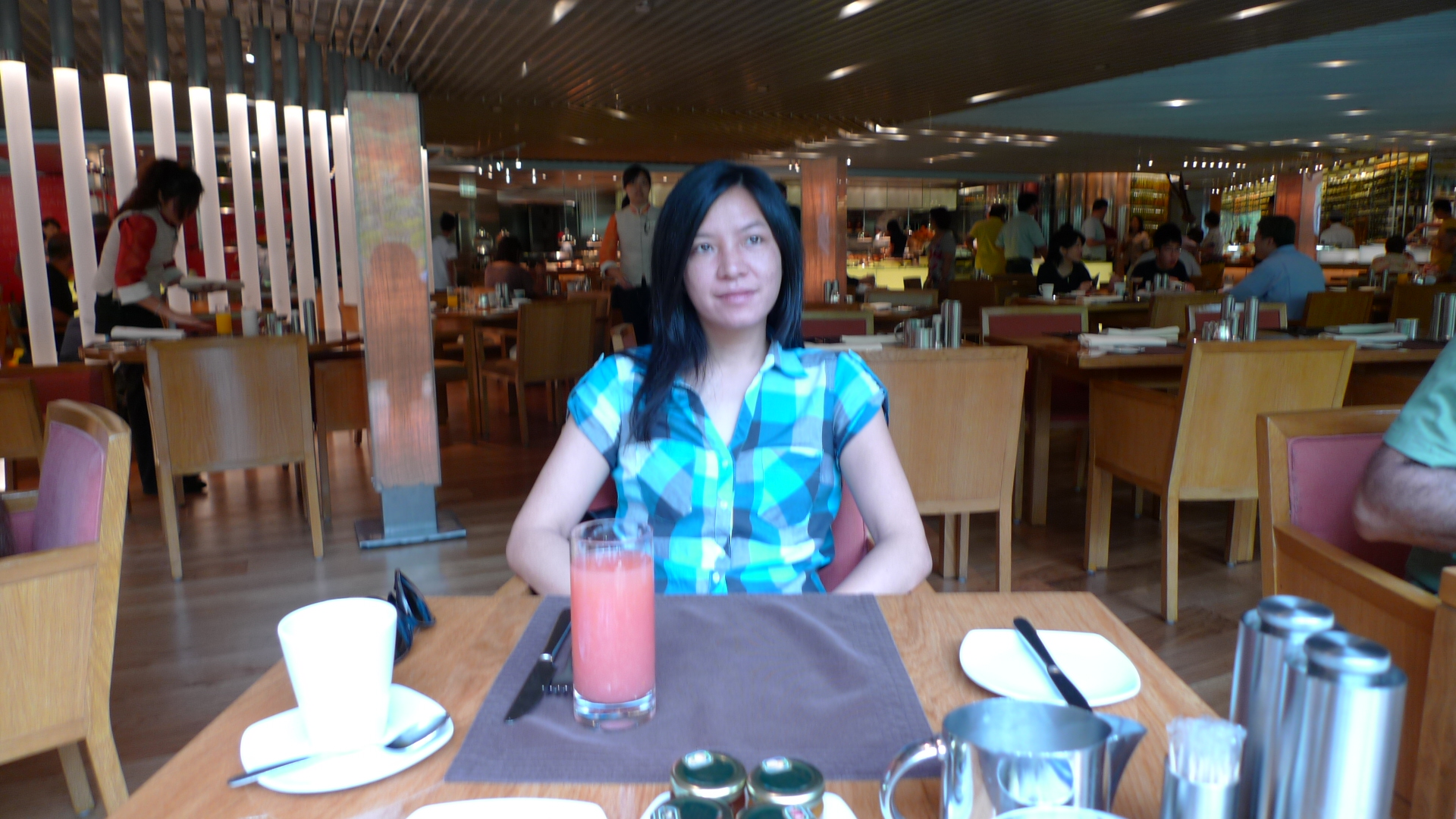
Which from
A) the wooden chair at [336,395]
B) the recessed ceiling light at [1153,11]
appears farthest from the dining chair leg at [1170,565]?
the recessed ceiling light at [1153,11]

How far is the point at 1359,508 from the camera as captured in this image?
122 centimetres

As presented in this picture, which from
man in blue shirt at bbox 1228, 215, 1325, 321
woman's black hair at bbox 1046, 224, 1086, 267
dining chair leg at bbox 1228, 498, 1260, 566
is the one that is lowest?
dining chair leg at bbox 1228, 498, 1260, 566

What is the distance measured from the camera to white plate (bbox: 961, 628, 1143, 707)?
73 centimetres

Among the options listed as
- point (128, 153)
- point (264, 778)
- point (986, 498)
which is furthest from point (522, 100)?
point (264, 778)

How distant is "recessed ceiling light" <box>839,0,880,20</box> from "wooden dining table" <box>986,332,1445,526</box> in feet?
7.81

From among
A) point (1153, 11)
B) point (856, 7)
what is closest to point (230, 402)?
point (856, 7)

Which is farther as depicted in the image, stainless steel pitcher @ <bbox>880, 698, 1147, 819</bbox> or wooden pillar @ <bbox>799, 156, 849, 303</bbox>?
wooden pillar @ <bbox>799, 156, 849, 303</bbox>

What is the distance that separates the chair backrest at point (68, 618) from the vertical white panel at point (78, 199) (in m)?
4.46

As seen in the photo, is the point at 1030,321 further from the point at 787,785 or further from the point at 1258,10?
the point at 787,785

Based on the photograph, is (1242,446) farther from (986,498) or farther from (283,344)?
(283,344)

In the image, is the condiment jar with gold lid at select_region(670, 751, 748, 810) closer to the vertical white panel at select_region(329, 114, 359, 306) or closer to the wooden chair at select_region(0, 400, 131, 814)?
the wooden chair at select_region(0, 400, 131, 814)

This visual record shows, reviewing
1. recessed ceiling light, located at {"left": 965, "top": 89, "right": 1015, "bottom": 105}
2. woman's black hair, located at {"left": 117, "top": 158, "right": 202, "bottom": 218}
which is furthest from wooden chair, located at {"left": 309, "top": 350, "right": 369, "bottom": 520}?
recessed ceiling light, located at {"left": 965, "top": 89, "right": 1015, "bottom": 105}

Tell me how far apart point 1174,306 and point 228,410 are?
4250mm

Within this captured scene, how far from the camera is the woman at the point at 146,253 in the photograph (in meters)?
3.84
